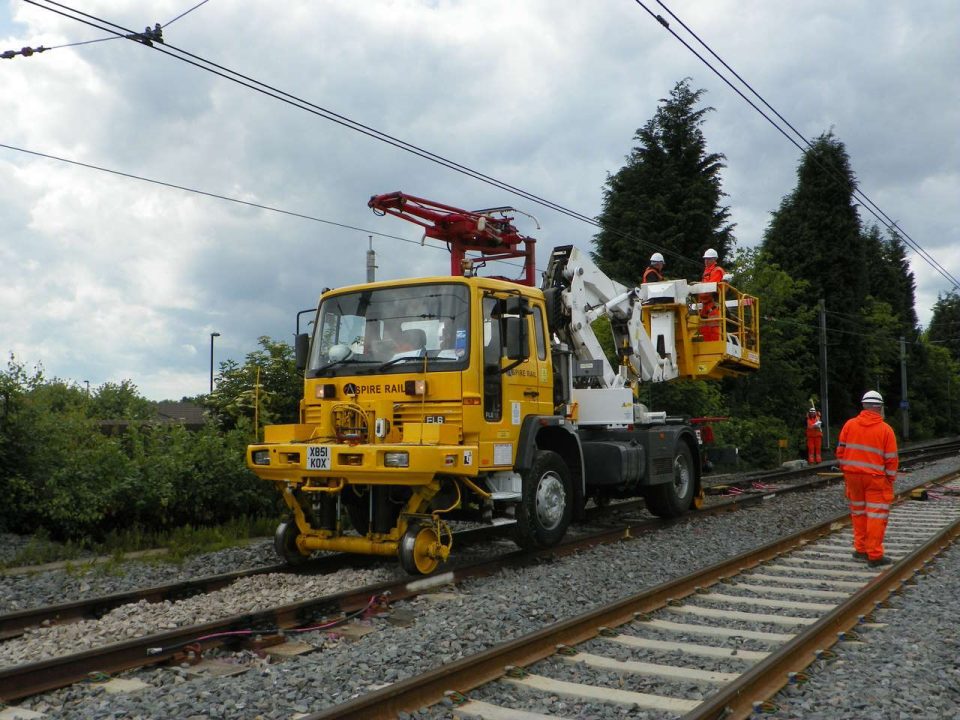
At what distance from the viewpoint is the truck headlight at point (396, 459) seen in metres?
7.43

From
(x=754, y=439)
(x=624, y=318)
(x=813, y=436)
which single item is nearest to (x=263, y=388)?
(x=624, y=318)

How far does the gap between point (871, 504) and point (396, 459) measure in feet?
15.6

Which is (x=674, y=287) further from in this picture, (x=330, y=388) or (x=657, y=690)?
(x=657, y=690)

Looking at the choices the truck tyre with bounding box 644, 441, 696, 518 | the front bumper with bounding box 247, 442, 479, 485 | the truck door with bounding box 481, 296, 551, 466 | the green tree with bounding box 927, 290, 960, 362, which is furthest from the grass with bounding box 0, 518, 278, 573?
the green tree with bounding box 927, 290, 960, 362

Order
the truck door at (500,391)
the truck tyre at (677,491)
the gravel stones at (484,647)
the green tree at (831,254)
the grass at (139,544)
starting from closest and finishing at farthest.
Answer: the gravel stones at (484,647) < the truck door at (500,391) < the grass at (139,544) < the truck tyre at (677,491) < the green tree at (831,254)

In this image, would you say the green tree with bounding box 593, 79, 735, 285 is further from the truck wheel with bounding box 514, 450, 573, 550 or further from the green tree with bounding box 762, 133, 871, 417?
the truck wheel with bounding box 514, 450, 573, 550

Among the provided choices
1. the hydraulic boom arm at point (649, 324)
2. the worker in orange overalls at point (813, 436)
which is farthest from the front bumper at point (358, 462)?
the worker in orange overalls at point (813, 436)

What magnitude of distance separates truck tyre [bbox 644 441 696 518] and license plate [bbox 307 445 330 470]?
5580mm

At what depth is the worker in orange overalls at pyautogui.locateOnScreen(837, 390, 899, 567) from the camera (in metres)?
8.53

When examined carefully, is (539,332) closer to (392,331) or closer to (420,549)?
(392,331)

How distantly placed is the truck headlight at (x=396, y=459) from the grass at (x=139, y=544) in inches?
112

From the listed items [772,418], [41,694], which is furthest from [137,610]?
[772,418]

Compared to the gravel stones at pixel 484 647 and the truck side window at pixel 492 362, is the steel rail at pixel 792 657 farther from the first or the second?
the truck side window at pixel 492 362

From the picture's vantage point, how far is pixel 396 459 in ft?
24.6
